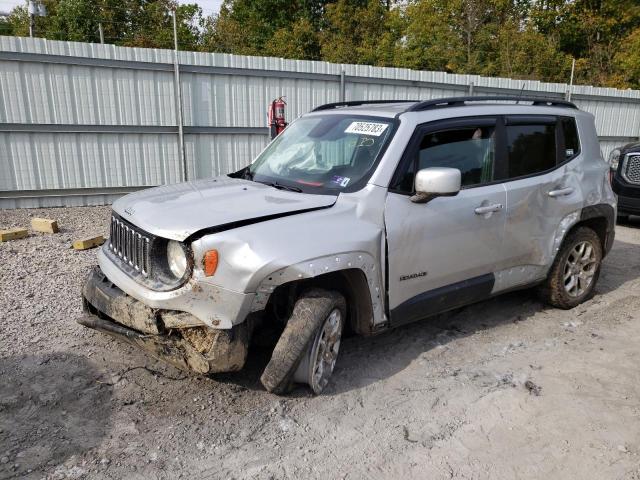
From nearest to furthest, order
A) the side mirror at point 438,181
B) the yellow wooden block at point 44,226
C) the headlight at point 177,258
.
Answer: the headlight at point 177,258
the side mirror at point 438,181
the yellow wooden block at point 44,226

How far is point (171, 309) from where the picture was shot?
3.05 meters

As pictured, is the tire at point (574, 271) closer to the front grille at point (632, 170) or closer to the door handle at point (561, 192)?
the door handle at point (561, 192)

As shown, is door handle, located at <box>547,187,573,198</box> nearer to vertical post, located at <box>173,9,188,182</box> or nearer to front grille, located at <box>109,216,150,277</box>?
front grille, located at <box>109,216,150,277</box>

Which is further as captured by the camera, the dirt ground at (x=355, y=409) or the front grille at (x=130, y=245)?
the front grille at (x=130, y=245)

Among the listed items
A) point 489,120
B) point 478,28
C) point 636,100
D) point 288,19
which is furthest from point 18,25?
point 489,120

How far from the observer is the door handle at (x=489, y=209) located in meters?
4.00

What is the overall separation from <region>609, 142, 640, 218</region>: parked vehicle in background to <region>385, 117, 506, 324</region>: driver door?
5.68m

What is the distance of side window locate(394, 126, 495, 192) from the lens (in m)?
3.79

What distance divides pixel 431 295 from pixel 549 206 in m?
1.54

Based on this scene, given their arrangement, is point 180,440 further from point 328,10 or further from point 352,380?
point 328,10

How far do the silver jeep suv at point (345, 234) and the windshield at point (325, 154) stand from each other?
14mm

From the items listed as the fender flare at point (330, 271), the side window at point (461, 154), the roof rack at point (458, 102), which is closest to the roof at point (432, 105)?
the roof rack at point (458, 102)

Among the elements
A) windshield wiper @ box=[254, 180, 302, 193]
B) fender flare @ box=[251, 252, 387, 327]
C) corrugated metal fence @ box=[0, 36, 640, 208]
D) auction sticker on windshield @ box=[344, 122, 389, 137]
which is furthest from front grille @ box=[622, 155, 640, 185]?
windshield wiper @ box=[254, 180, 302, 193]

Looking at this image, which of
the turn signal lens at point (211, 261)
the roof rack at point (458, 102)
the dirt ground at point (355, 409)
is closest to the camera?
the dirt ground at point (355, 409)
